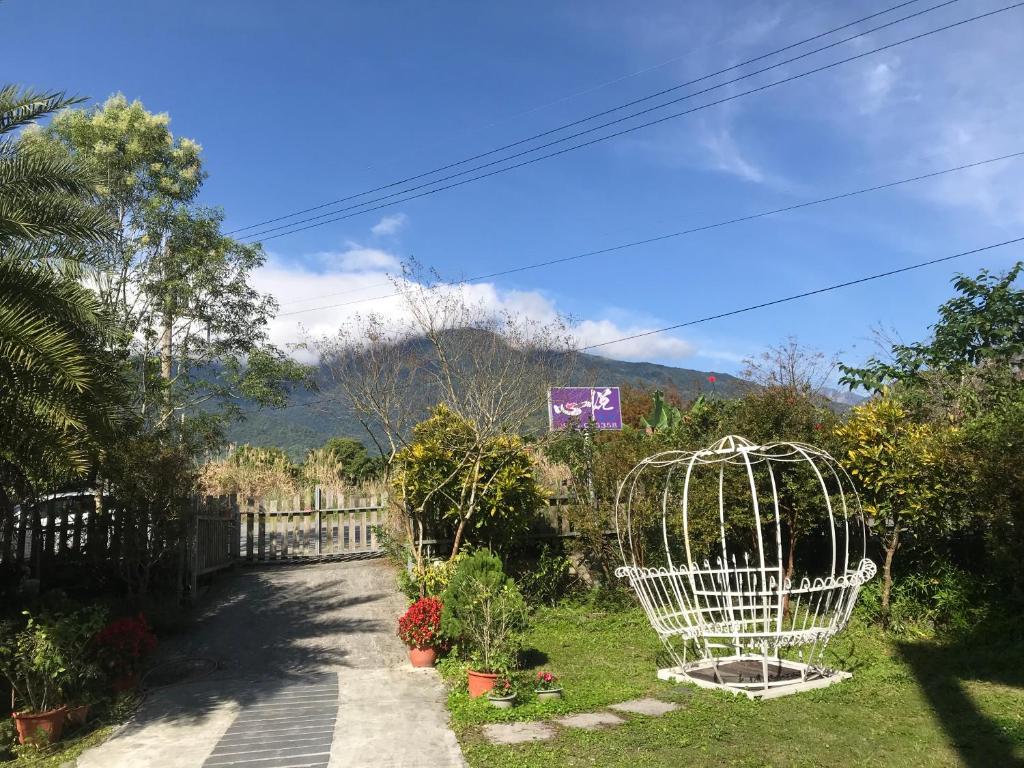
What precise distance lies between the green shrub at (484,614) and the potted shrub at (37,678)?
3260 millimetres

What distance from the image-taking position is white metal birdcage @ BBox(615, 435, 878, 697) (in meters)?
6.63

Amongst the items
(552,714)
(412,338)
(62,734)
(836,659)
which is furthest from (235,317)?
(836,659)

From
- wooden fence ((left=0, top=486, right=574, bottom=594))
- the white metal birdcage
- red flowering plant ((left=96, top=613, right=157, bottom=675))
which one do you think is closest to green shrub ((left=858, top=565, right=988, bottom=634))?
the white metal birdcage

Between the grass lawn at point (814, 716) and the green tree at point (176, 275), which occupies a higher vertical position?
the green tree at point (176, 275)

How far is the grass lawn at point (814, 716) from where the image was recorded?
183 inches

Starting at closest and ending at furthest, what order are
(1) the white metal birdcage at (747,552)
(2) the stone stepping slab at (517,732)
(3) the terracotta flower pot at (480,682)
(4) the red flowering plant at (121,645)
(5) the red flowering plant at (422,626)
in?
(2) the stone stepping slab at (517,732), (3) the terracotta flower pot at (480,682), (4) the red flowering plant at (121,645), (1) the white metal birdcage at (747,552), (5) the red flowering plant at (422,626)

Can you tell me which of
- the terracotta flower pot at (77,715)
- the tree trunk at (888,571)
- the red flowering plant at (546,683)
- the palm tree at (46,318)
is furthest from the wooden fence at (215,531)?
the tree trunk at (888,571)

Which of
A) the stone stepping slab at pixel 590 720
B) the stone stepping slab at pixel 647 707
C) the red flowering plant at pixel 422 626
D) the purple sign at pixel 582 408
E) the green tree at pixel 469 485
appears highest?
the purple sign at pixel 582 408

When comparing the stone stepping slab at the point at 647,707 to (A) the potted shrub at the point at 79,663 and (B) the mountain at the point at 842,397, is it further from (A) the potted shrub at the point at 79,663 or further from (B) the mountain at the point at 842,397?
(B) the mountain at the point at 842,397

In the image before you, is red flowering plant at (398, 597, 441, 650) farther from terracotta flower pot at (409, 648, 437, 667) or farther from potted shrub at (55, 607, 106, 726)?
potted shrub at (55, 607, 106, 726)

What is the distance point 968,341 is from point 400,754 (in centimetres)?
1258

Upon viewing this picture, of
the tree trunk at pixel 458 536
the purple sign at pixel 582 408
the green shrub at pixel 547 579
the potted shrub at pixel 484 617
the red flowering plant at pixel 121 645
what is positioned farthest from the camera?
the purple sign at pixel 582 408

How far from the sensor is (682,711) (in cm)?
569

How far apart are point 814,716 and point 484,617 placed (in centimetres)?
280
